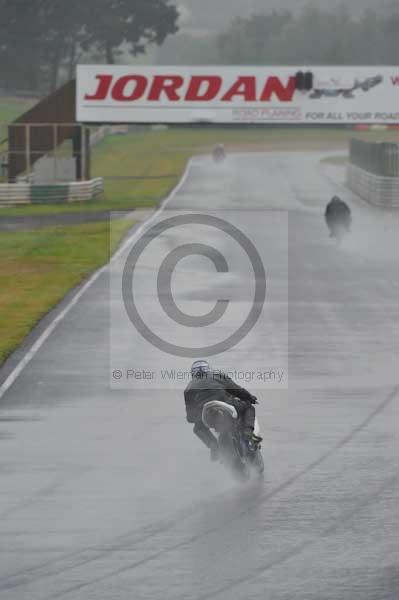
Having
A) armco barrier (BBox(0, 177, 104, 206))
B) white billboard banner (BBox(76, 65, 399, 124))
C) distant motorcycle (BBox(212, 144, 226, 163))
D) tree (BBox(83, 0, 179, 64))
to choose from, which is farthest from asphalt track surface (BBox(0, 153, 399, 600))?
tree (BBox(83, 0, 179, 64))

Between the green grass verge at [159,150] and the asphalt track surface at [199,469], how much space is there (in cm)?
3208

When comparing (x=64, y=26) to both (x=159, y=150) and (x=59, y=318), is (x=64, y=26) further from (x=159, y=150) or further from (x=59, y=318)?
(x=59, y=318)

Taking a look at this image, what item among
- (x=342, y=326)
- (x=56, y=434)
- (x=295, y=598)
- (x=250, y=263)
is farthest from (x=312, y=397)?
(x=250, y=263)

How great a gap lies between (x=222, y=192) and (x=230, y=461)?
58538mm

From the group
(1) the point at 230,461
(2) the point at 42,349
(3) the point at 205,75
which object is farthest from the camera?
(3) the point at 205,75

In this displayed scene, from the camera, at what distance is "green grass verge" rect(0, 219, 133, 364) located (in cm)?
2753

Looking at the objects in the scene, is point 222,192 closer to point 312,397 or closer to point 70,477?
point 312,397

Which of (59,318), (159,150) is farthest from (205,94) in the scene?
(159,150)

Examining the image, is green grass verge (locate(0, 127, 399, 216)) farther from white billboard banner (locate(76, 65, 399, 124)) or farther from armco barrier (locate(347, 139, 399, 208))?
armco barrier (locate(347, 139, 399, 208))

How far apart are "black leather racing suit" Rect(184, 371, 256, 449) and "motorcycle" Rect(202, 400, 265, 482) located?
0.10 m

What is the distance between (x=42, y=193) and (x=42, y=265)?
2382 cm

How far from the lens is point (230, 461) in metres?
14.2

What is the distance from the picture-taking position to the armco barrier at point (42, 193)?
6138 centimetres

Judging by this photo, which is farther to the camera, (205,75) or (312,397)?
(205,75)
